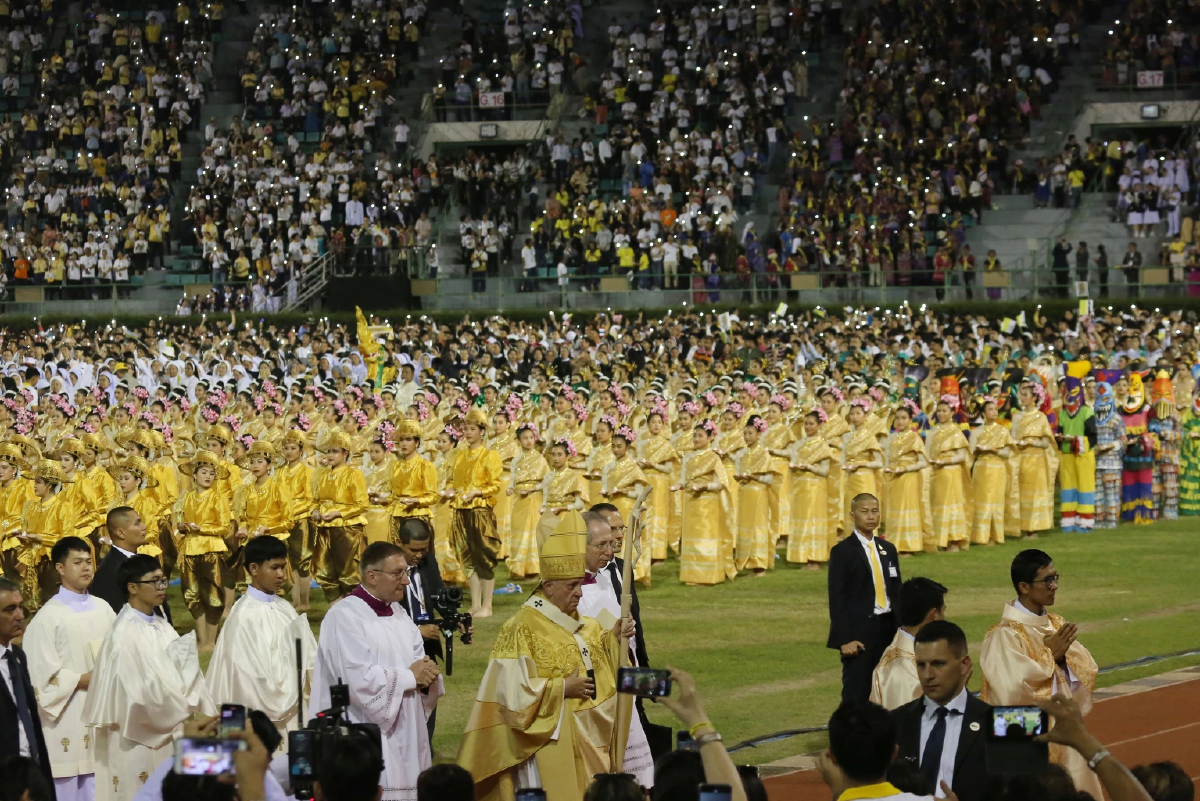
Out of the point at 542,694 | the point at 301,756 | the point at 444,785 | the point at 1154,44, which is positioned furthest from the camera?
the point at 1154,44

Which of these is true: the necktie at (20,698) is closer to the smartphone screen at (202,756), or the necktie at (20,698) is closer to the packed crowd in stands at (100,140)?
the smartphone screen at (202,756)

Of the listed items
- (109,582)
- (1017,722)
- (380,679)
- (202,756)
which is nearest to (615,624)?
(380,679)

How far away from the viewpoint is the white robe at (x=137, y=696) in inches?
312

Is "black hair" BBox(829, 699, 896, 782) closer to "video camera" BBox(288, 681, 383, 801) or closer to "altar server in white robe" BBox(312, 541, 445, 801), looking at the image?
"video camera" BBox(288, 681, 383, 801)

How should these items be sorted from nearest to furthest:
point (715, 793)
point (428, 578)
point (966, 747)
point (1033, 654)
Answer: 1. point (715, 793)
2. point (966, 747)
3. point (1033, 654)
4. point (428, 578)

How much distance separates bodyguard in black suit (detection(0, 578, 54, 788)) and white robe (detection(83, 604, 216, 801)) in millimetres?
614

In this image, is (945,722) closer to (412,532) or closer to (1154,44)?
(412,532)

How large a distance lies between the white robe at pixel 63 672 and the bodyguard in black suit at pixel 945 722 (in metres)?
4.27

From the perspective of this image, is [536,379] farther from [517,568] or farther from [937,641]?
[937,641]

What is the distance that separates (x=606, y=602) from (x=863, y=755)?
12.9 feet

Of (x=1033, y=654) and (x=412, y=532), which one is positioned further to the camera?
(x=412, y=532)

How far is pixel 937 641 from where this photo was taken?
6.47 metres

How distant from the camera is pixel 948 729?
648 centimetres

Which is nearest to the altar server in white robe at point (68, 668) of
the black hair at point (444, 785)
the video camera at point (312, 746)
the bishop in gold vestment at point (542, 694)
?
the bishop in gold vestment at point (542, 694)
